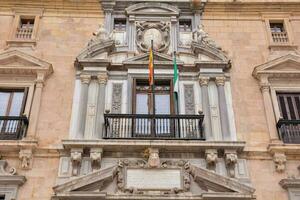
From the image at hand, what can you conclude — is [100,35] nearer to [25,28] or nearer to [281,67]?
[25,28]

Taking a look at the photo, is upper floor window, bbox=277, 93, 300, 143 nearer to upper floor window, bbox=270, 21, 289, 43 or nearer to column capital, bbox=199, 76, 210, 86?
column capital, bbox=199, 76, 210, 86

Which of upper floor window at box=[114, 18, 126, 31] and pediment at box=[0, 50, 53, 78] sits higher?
upper floor window at box=[114, 18, 126, 31]

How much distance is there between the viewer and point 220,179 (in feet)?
35.4

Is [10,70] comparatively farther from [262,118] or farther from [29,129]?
[262,118]

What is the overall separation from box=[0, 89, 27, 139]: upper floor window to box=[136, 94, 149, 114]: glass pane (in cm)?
335

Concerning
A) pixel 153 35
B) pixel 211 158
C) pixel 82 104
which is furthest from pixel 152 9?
pixel 211 158

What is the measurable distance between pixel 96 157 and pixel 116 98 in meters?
Answer: 2.35

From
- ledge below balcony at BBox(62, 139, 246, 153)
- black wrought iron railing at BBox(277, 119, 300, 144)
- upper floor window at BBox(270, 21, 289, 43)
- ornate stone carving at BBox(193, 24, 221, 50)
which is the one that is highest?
upper floor window at BBox(270, 21, 289, 43)

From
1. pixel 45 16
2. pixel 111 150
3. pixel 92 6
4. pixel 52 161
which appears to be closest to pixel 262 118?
pixel 111 150

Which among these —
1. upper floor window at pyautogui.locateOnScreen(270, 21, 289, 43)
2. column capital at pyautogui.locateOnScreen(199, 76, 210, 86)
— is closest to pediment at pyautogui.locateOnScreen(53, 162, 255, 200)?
column capital at pyautogui.locateOnScreen(199, 76, 210, 86)

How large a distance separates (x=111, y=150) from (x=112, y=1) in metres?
6.31

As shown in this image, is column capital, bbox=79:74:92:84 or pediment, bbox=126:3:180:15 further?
pediment, bbox=126:3:180:15

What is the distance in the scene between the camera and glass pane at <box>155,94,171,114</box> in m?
12.8

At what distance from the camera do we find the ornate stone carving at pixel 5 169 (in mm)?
11000
